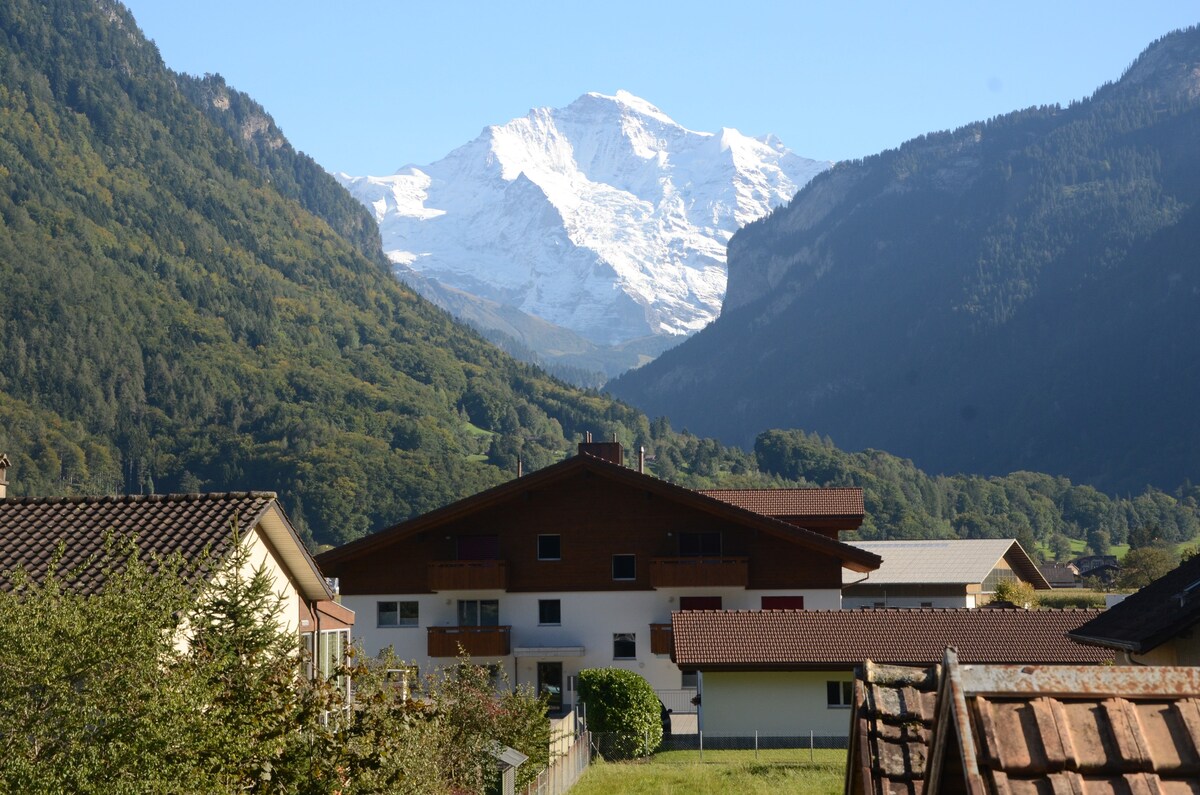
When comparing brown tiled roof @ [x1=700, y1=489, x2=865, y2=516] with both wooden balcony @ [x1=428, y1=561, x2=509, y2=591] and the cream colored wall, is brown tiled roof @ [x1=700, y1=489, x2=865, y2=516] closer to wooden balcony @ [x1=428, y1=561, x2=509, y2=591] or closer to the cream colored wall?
wooden balcony @ [x1=428, y1=561, x2=509, y2=591]

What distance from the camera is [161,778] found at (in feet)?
42.0

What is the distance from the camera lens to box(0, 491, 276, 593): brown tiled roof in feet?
69.7

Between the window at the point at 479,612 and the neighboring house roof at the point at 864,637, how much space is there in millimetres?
8831

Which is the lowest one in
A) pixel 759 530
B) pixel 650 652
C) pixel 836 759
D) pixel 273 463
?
pixel 836 759

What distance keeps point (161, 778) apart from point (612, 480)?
38.4 m

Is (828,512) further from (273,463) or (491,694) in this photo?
(273,463)

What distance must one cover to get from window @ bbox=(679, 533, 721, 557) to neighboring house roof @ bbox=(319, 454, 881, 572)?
0.81 meters

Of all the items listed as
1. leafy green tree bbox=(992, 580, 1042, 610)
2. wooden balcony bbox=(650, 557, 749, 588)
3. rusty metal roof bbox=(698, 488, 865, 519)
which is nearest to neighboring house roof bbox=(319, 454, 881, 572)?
wooden balcony bbox=(650, 557, 749, 588)

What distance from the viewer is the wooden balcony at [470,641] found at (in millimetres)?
48469

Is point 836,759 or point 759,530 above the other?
point 759,530

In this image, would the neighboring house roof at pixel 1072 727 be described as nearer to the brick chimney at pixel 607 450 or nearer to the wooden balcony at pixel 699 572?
the wooden balcony at pixel 699 572

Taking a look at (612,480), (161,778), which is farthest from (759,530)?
(161,778)

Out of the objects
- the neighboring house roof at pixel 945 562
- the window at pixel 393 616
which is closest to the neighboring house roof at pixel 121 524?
the window at pixel 393 616

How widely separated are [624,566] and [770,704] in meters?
9.92
